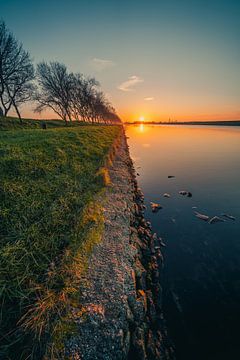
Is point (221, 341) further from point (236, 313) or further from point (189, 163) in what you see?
point (189, 163)

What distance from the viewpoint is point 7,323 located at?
249cm

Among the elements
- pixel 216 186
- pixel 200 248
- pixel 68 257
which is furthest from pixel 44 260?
pixel 216 186

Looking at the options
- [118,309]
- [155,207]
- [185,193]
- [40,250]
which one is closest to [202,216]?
[155,207]

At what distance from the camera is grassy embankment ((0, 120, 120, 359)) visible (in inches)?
95.2

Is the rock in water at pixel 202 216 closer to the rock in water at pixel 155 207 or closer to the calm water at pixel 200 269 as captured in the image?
the calm water at pixel 200 269

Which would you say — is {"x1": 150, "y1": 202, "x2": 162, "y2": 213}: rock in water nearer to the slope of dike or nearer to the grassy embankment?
the grassy embankment

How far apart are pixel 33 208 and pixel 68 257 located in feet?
6.42

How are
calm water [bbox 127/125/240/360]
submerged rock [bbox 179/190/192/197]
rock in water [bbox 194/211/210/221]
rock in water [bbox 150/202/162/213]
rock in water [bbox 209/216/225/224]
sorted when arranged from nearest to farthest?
calm water [bbox 127/125/240/360] < rock in water [bbox 209/216/225/224] < rock in water [bbox 194/211/210/221] < rock in water [bbox 150/202/162/213] < submerged rock [bbox 179/190/192/197]

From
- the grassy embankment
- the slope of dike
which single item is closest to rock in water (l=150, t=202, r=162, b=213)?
the grassy embankment

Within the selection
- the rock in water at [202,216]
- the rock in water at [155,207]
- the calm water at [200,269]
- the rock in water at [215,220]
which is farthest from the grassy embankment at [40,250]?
the rock in water at [215,220]

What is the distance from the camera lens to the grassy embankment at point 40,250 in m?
2.42

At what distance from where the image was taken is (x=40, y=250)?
3.62 metres

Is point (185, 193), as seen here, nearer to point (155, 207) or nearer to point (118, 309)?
point (155, 207)

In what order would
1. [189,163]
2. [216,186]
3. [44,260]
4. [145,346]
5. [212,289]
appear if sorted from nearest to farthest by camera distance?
[145,346], [44,260], [212,289], [216,186], [189,163]
